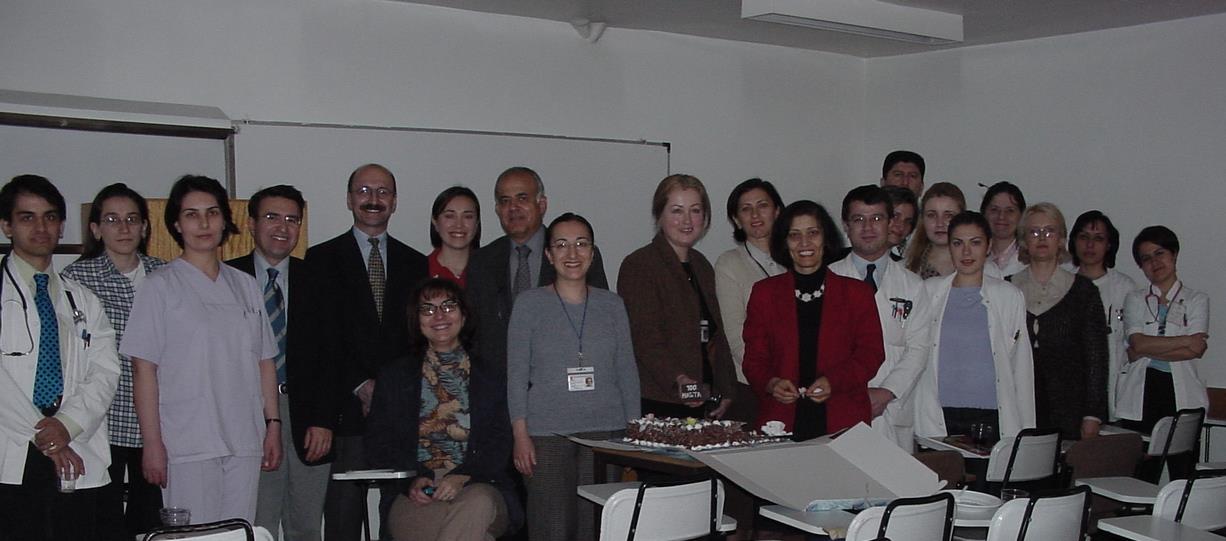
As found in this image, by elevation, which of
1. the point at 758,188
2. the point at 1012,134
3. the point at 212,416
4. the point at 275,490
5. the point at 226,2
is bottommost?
the point at 275,490

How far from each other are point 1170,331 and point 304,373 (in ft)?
14.4

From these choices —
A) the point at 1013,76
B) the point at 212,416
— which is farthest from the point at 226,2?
the point at 1013,76

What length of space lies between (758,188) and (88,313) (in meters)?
2.75

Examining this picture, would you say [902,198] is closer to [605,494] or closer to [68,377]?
[605,494]

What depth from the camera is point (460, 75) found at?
6.19 metres

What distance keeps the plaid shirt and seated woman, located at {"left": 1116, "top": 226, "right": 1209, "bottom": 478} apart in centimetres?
486

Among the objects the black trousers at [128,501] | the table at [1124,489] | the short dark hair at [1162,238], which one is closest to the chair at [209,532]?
the black trousers at [128,501]

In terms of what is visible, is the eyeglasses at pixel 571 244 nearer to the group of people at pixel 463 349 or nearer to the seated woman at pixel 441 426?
the group of people at pixel 463 349

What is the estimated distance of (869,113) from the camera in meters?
8.04

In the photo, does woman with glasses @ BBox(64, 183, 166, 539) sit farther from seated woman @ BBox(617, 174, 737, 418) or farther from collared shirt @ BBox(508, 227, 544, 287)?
seated woman @ BBox(617, 174, 737, 418)

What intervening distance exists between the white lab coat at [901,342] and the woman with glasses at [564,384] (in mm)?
1199

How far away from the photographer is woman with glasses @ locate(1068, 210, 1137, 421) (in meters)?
5.82

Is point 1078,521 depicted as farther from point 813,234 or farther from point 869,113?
point 869,113

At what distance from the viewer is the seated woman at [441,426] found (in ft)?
12.3
